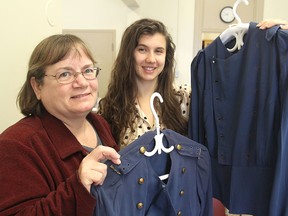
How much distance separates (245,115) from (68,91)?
0.68 metres

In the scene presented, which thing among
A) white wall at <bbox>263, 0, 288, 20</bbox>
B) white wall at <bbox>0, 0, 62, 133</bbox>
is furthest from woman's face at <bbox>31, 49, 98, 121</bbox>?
white wall at <bbox>263, 0, 288, 20</bbox>

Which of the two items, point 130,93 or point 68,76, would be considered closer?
point 68,76

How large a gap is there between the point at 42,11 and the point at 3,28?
0.41 meters

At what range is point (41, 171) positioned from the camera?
0.93 metres

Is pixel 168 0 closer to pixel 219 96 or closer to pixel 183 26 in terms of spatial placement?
pixel 183 26

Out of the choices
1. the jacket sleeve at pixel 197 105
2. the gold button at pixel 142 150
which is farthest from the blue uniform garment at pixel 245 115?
the gold button at pixel 142 150

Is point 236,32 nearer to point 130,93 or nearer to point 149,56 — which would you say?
point 149,56

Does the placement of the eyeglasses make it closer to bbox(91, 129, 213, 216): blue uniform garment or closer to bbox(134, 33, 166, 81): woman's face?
bbox(91, 129, 213, 216): blue uniform garment

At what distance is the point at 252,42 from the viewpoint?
3.62ft

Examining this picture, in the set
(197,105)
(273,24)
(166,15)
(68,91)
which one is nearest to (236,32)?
(273,24)

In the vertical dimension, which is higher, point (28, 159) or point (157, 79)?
point (157, 79)

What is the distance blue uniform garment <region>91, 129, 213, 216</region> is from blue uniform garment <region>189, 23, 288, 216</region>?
5.8 inches

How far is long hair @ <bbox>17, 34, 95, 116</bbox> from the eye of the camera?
3.35 feet

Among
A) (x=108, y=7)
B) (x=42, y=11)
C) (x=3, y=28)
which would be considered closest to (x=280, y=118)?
(x=3, y=28)
